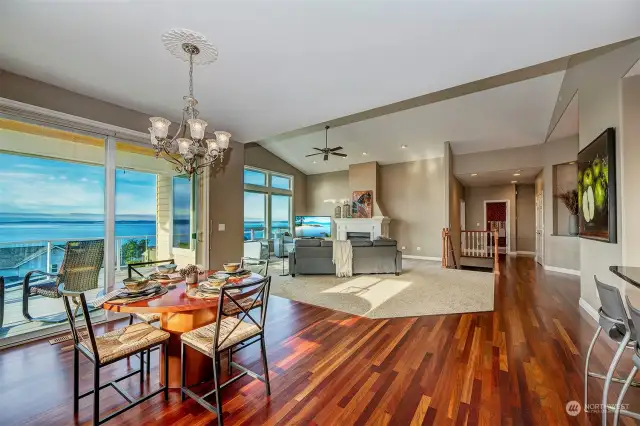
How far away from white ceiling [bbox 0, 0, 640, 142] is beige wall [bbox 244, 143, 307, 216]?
225 inches

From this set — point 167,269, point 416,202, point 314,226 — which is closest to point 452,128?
point 416,202

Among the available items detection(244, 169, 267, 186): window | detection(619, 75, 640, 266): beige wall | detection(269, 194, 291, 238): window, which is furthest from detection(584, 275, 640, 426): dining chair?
detection(269, 194, 291, 238): window

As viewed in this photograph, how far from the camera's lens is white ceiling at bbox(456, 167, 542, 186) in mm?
7548

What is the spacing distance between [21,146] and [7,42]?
182cm

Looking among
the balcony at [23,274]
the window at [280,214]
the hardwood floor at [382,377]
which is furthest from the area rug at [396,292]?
the window at [280,214]

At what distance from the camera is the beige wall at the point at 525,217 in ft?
30.8

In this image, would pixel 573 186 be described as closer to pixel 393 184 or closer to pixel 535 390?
pixel 393 184

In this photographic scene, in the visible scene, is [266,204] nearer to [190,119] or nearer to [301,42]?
[190,119]

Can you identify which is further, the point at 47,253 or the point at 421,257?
the point at 421,257

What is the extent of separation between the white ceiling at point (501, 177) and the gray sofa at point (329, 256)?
430 cm

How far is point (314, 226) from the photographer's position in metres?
10.4

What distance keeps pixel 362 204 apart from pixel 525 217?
5.76 m

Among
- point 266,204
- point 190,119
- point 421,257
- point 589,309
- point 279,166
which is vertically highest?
point 279,166

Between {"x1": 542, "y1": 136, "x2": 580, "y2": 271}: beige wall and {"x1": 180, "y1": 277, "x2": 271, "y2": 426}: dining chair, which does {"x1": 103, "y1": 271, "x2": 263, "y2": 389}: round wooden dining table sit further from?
{"x1": 542, "y1": 136, "x2": 580, "y2": 271}: beige wall
